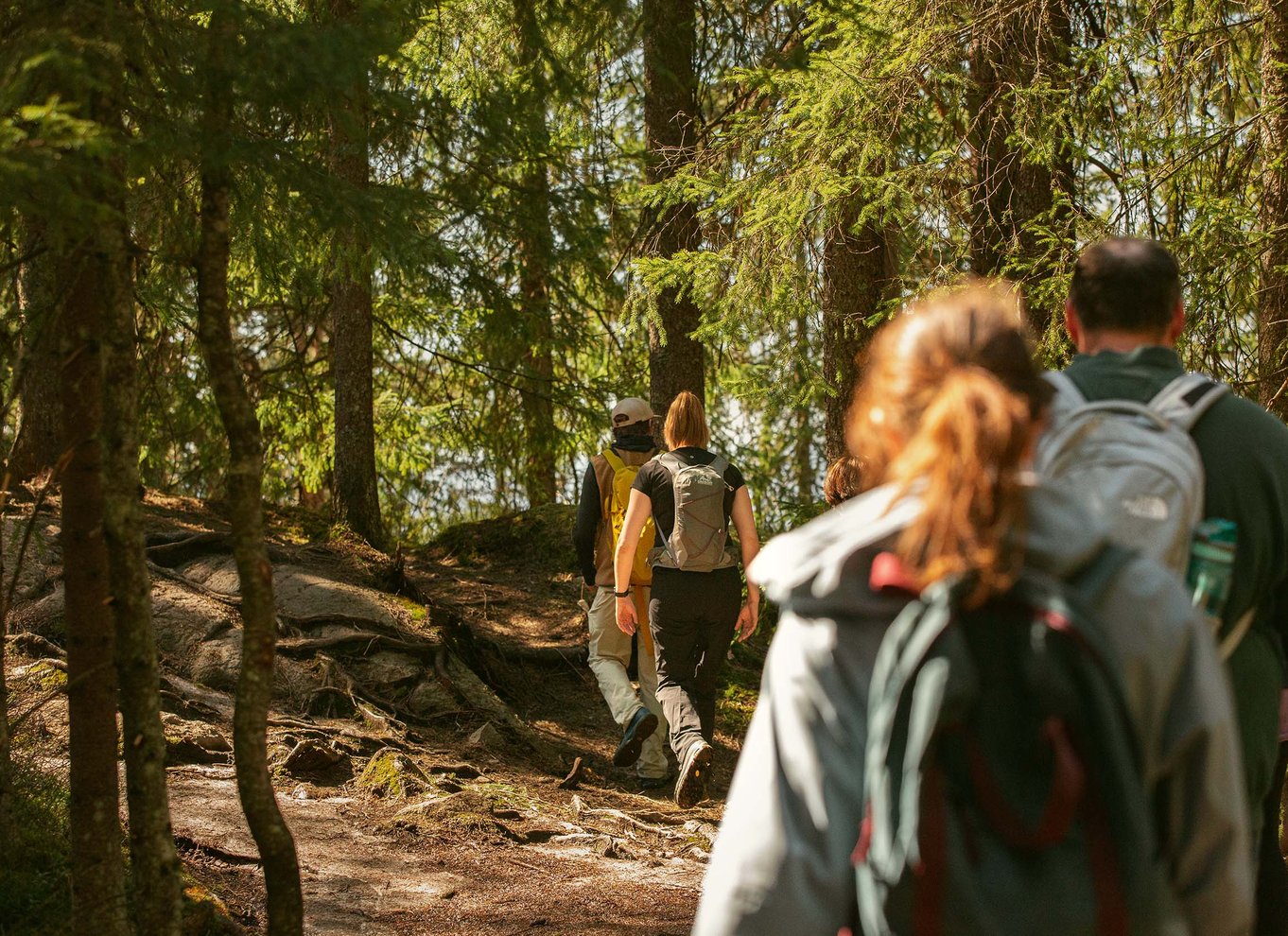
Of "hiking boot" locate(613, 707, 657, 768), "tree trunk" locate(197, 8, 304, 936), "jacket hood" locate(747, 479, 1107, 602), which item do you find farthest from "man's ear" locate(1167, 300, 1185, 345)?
"hiking boot" locate(613, 707, 657, 768)

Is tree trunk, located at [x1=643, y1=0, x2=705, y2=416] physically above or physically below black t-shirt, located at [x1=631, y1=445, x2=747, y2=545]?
above

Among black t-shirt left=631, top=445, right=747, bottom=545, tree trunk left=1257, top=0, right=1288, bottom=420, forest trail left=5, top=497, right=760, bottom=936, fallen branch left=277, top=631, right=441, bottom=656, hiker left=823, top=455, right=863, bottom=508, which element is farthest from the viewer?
fallen branch left=277, top=631, right=441, bottom=656

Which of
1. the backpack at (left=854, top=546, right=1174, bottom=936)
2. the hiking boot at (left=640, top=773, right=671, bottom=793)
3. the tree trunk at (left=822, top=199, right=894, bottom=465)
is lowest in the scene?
the hiking boot at (left=640, top=773, right=671, bottom=793)

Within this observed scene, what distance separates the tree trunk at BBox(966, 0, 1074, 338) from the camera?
7.55 meters

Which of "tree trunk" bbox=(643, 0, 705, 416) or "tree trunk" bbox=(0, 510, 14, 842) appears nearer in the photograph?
"tree trunk" bbox=(0, 510, 14, 842)

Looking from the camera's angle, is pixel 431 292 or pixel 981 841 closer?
pixel 981 841

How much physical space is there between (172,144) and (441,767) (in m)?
4.86

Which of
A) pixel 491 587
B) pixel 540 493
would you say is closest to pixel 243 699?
pixel 491 587

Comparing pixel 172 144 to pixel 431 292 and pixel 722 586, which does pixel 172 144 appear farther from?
pixel 722 586

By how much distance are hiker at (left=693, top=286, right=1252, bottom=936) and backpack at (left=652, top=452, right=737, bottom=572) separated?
5106mm

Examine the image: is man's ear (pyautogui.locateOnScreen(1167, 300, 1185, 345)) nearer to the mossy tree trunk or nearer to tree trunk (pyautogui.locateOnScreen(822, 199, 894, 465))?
the mossy tree trunk

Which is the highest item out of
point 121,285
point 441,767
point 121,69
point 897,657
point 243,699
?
point 121,69

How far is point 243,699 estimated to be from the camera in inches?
148

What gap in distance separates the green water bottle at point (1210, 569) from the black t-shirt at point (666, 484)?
464 centimetres
